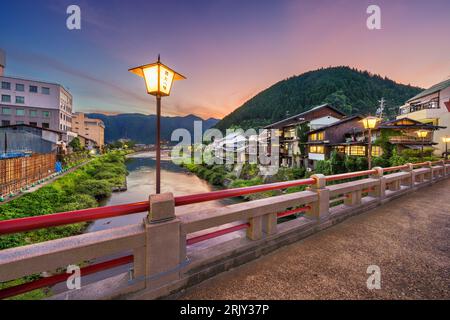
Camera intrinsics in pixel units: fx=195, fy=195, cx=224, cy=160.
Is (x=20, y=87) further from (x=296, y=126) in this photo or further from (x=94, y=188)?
(x=296, y=126)

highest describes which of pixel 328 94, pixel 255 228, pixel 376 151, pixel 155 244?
pixel 328 94

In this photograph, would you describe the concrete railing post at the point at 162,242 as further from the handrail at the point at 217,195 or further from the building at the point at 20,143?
the building at the point at 20,143

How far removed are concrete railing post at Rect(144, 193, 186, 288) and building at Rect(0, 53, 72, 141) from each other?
173 feet

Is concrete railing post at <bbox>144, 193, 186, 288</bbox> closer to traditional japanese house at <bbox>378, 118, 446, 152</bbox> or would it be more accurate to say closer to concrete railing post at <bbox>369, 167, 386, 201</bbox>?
concrete railing post at <bbox>369, 167, 386, 201</bbox>

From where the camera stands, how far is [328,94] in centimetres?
7488

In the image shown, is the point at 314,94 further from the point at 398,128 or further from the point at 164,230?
the point at 164,230

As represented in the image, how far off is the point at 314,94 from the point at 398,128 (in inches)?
2526

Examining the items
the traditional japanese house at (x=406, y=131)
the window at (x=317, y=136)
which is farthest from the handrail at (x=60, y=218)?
the window at (x=317, y=136)

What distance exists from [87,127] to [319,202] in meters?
85.6

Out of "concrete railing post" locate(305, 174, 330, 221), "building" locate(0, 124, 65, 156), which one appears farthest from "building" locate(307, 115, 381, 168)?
"building" locate(0, 124, 65, 156)

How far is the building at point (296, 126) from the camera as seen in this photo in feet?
117

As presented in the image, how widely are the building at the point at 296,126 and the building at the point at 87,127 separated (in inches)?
2560

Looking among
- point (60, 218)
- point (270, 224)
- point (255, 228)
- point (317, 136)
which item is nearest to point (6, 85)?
point (60, 218)
